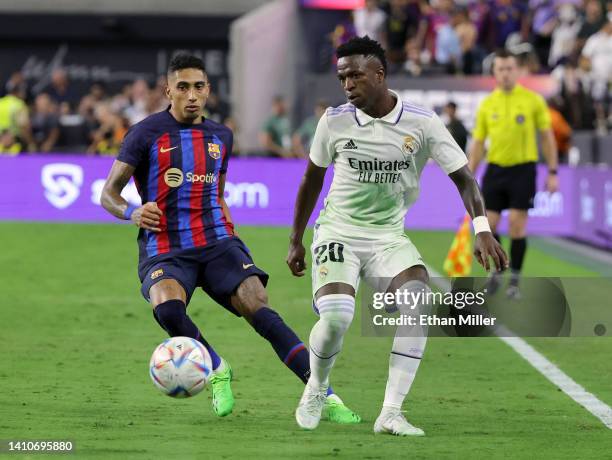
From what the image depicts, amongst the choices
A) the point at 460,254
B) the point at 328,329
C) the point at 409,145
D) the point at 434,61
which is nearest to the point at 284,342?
the point at 328,329

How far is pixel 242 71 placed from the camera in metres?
27.0

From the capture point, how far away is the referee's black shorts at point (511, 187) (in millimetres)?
12930

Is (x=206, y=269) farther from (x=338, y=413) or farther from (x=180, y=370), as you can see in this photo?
(x=338, y=413)

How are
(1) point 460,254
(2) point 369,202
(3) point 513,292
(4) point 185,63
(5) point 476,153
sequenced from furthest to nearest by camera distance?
(1) point 460,254 → (5) point 476,153 → (3) point 513,292 → (4) point 185,63 → (2) point 369,202

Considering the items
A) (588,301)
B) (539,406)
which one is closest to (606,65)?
(588,301)

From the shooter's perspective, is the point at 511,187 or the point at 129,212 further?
the point at 511,187

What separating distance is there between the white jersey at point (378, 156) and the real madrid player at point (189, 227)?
2.28 ft

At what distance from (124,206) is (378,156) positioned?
4.68 feet

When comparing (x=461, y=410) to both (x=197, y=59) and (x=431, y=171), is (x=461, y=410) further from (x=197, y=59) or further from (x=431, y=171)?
(x=431, y=171)

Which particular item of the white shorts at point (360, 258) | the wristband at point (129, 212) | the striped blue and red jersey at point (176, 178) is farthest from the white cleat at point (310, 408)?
the wristband at point (129, 212)

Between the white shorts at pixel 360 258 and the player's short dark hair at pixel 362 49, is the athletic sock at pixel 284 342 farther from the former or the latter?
the player's short dark hair at pixel 362 49

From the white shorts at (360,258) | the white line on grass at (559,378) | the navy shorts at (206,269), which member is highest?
the white shorts at (360,258)

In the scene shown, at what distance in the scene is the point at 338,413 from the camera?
24.1 feet

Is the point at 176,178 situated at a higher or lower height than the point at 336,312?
higher
